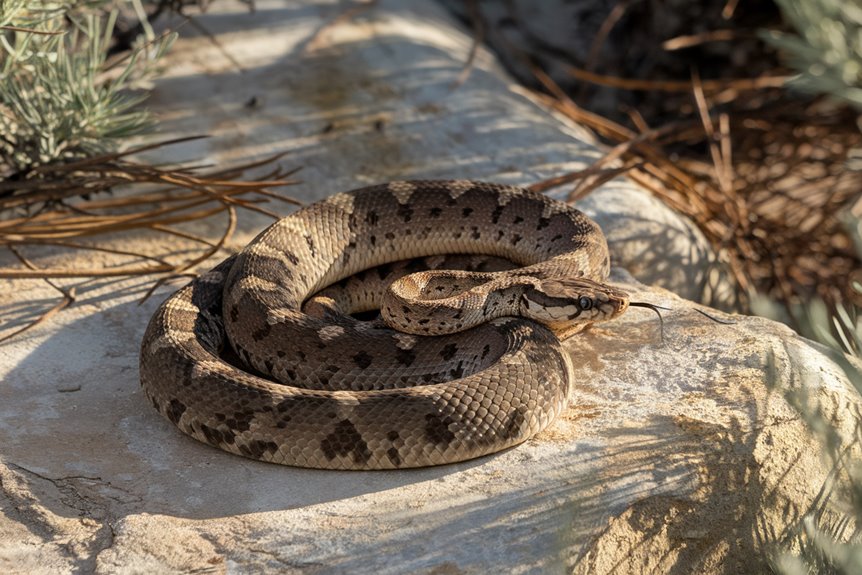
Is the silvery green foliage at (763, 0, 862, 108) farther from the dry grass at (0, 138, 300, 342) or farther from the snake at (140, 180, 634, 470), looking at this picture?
the dry grass at (0, 138, 300, 342)

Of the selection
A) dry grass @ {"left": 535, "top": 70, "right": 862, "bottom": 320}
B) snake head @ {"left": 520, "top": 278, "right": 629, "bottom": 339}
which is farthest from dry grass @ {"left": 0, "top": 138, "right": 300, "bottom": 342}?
dry grass @ {"left": 535, "top": 70, "right": 862, "bottom": 320}

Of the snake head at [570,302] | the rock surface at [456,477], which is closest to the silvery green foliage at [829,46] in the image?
the rock surface at [456,477]

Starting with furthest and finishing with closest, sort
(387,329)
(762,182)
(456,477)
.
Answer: (762,182) < (387,329) < (456,477)

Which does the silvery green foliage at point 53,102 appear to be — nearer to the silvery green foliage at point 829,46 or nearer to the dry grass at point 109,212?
the dry grass at point 109,212

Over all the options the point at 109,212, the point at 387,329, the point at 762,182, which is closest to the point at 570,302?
the point at 387,329

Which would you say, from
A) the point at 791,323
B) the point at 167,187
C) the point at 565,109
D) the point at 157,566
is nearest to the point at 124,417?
the point at 157,566

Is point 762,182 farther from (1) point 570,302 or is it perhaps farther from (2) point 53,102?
(2) point 53,102

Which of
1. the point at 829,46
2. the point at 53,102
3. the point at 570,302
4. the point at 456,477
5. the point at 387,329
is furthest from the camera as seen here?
the point at 53,102
